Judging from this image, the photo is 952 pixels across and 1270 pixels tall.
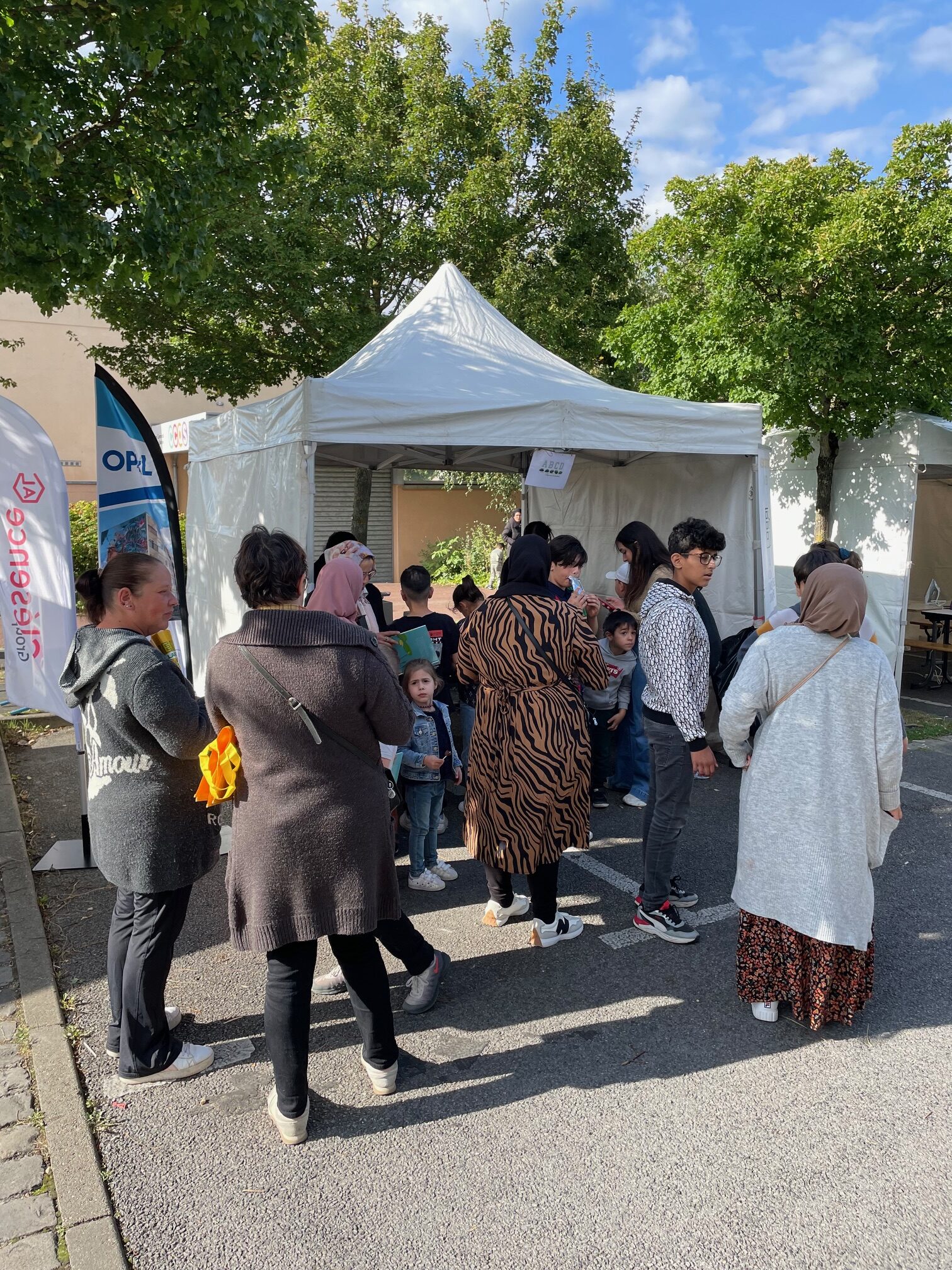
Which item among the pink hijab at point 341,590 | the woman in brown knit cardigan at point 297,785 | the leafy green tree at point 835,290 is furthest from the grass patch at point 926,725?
the woman in brown knit cardigan at point 297,785

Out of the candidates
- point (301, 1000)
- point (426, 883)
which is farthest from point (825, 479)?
point (301, 1000)

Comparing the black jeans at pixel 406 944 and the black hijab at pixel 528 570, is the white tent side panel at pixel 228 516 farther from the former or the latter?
the black jeans at pixel 406 944

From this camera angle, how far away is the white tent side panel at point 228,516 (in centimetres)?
506

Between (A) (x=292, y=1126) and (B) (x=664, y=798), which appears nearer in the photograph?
(A) (x=292, y=1126)

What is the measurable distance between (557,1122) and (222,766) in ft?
4.99

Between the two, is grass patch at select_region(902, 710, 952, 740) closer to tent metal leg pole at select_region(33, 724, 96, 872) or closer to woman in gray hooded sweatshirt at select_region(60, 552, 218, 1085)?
tent metal leg pole at select_region(33, 724, 96, 872)

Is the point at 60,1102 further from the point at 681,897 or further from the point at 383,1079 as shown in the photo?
the point at 681,897

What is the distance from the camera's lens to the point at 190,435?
7.62m

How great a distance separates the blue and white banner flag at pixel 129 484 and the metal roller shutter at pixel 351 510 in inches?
658

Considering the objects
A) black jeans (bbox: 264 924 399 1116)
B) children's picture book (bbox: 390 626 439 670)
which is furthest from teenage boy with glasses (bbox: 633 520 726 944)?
black jeans (bbox: 264 924 399 1116)

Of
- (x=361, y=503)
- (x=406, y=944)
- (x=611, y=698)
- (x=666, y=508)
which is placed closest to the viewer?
(x=406, y=944)

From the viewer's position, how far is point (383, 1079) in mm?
2730

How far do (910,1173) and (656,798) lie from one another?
1.55 m

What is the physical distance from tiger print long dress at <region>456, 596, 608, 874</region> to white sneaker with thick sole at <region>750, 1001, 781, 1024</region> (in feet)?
2.86
